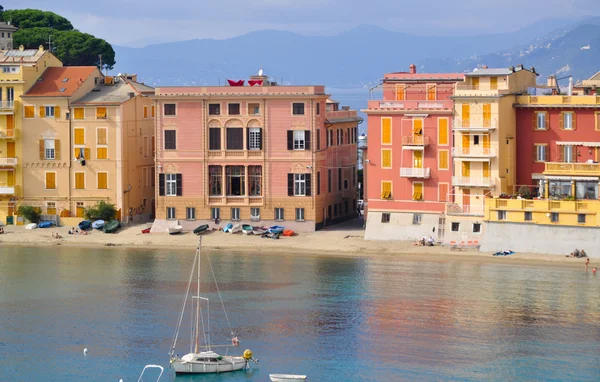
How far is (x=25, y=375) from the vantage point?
196 ft

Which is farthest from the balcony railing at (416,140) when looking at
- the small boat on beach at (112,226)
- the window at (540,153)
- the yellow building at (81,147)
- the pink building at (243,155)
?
the small boat on beach at (112,226)

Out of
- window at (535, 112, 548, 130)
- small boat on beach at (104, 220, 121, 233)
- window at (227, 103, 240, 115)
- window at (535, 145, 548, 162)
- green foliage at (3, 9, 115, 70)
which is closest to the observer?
window at (535, 112, 548, 130)

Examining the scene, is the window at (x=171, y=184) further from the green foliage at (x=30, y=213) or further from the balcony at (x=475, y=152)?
the balcony at (x=475, y=152)

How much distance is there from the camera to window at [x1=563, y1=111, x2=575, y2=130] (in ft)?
279

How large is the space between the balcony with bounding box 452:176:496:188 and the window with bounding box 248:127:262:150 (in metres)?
14.3

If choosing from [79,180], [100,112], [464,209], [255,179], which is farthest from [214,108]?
[464,209]

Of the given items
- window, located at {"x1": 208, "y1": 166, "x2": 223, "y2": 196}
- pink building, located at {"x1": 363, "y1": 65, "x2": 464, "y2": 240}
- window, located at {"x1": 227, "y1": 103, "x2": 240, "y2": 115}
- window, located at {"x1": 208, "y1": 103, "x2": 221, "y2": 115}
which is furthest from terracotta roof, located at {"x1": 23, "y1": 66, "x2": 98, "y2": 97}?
pink building, located at {"x1": 363, "y1": 65, "x2": 464, "y2": 240}

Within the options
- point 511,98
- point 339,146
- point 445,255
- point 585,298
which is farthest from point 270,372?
point 339,146

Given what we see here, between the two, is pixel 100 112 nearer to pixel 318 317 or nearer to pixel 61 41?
pixel 318 317

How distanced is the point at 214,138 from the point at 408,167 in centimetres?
1398

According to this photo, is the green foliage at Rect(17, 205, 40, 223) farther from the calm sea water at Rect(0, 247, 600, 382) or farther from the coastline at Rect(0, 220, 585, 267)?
the calm sea water at Rect(0, 247, 600, 382)

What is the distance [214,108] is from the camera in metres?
92.9

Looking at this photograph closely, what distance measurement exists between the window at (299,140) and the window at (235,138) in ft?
11.9

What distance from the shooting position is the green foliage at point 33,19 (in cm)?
13888
